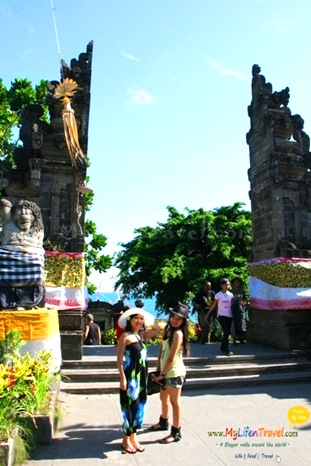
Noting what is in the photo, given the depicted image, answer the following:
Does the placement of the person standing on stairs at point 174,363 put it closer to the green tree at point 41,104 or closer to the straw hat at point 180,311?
the straw hat at point 180,311

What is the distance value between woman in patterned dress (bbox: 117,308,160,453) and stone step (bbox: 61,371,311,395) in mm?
2945

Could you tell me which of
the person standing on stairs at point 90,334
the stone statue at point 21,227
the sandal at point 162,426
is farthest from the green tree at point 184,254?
the sandal at point 162,426

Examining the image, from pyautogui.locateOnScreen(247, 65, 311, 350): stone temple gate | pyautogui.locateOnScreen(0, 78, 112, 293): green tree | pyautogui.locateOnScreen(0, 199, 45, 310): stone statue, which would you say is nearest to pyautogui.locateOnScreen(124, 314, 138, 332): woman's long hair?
pyautogui.locateOnScreen(0, 199, 45, 310): stone statue

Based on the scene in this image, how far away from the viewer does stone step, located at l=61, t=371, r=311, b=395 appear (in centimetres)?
769

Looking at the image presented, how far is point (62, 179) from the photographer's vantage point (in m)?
10.8

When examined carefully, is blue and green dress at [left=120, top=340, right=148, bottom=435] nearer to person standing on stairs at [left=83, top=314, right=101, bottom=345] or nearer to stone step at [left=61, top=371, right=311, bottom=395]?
stone step at [left=61, top=371, right=311, bottom=395]

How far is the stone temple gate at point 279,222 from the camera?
10727 millimetres

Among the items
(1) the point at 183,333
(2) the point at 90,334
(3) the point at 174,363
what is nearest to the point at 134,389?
(3) the point at 174,363

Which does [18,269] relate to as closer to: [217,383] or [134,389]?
[134,389]

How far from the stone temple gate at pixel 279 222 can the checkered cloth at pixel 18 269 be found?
6.40 metres

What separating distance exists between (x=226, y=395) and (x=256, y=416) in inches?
55.2

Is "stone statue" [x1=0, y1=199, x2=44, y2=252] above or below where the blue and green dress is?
above

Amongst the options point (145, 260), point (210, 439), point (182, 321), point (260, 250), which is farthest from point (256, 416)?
point (145, 260)

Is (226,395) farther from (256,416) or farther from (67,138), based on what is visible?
(67,138)
